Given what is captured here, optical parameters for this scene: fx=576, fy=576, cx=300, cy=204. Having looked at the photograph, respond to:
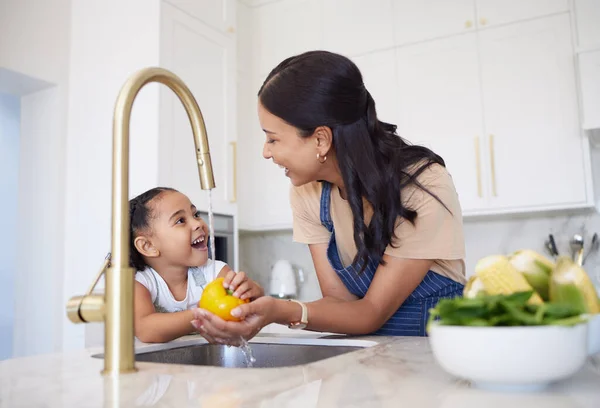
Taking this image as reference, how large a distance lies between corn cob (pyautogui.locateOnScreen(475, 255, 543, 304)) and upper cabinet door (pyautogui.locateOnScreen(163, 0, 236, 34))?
2.41m

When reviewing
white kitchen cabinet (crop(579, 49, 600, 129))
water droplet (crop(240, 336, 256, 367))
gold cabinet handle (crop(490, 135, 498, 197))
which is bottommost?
water droplet (crop(240, 336, 256, 367))

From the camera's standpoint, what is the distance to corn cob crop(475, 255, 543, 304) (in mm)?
565

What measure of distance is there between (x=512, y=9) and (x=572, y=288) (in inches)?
97.2

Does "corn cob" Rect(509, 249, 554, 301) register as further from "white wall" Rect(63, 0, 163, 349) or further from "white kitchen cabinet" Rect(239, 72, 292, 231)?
"white kitchen cabinet" Rect(239, 72, 292, 231)

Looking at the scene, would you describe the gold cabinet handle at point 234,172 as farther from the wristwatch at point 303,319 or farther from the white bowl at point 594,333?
the white bowl at point 594,333

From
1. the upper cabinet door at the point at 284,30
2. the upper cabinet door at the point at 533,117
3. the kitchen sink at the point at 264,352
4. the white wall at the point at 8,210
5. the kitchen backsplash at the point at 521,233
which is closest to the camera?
the kitchen sink at the point at 264,352

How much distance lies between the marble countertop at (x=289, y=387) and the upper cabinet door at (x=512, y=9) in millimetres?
2268

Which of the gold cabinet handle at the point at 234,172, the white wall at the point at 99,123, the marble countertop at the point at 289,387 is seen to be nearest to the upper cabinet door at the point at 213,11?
the white wall at the point at 99,123

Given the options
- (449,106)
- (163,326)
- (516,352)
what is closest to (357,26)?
(449,106)

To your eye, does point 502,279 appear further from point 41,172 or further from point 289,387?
point 41,172

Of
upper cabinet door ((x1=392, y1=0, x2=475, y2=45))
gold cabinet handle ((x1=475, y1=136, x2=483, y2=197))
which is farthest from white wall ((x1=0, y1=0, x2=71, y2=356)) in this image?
gold cabinet handle ((x1=475, y1=136, x2=483, y2=197))

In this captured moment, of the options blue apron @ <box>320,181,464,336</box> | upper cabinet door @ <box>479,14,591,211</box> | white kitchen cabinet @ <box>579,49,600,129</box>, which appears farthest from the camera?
upper cabinet door @ <box>479,14,591,211</box>

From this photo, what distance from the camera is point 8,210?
10.0ft

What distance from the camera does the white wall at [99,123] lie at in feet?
8.37
